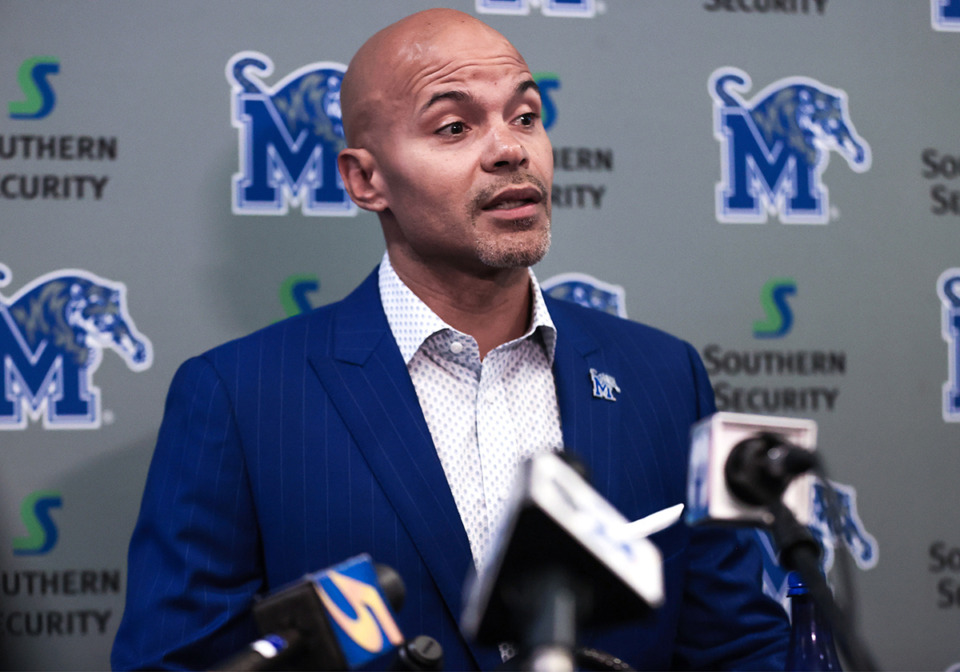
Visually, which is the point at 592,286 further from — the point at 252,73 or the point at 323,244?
the point at 252,73

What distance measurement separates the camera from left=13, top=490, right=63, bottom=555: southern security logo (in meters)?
1.82

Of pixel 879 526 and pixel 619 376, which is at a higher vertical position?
pixel 619 376

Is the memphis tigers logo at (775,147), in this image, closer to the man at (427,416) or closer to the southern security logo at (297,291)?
the man at (427,416)

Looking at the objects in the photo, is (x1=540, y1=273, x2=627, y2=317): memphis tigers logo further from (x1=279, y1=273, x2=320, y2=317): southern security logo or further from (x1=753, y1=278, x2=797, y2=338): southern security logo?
(x1=279, y1=273, x2=320, y2=317): southern security logo

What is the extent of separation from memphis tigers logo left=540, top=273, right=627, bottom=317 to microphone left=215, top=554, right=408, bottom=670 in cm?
134

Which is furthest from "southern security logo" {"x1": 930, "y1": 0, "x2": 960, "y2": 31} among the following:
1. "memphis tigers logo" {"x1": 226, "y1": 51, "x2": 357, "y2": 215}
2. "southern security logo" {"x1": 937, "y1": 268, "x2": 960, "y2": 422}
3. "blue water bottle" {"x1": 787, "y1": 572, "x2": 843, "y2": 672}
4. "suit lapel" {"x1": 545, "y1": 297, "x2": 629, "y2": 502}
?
"blue water bottle" {"x1": 787, "y1": 572, "x2": 843, "y2": 672}

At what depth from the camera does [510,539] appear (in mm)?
590

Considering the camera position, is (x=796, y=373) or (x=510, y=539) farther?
(x=796, y=373)

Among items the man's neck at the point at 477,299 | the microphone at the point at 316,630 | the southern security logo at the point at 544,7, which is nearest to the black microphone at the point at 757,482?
the microphone at the point at 316,630

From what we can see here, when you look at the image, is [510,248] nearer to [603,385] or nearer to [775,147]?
[603,385]

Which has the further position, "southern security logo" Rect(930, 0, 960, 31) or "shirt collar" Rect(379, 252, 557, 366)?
"southern security logo" Rect(930, 0, 960, 31)

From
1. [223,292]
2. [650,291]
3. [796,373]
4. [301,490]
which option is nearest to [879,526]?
[796,373]

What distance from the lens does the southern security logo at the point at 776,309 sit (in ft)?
6.63

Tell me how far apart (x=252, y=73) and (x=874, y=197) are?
4.48 ft
